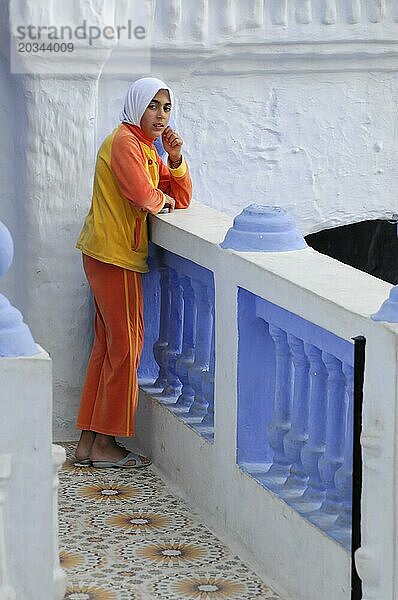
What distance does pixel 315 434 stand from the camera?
15.8ft

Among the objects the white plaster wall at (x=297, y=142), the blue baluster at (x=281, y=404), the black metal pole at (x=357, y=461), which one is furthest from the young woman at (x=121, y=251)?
the black metal pole at (x=357, y=461)

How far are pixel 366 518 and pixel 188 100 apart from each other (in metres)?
3.57

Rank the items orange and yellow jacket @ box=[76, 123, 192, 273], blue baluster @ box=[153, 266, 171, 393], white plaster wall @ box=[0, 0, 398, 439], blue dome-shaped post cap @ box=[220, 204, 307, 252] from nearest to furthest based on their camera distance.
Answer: blue dome-shaped post cap @ box=[220, 204, 307, 252]
orange and yellow jacket @ box=[76, 123, 192, 273]
blue baluster @ box=[153, 266, 171, 393]
white plaster wall @ box=[0, 0, 398, 439]

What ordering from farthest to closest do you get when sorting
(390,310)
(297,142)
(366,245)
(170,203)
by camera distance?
(366,245), (297,142), (170,203), (390,310)

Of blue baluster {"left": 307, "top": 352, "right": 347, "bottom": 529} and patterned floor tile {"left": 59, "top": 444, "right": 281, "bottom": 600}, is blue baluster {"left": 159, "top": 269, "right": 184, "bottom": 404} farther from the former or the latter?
blue baluster {"left": 307, "top": 352, "right": 347, "bottom": 529}

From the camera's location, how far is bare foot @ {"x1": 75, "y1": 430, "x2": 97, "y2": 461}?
6508 mm

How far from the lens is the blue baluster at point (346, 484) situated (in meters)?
4.50

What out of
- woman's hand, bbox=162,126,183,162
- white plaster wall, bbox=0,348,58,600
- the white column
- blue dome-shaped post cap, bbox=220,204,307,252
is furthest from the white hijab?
the white column

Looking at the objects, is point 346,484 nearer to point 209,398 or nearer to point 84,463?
point 209,398

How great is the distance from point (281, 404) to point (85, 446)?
5.63 ft

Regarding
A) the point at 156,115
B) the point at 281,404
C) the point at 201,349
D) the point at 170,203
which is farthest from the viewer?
the point at 170,203

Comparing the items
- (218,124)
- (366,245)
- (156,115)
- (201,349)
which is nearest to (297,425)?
(201,349)

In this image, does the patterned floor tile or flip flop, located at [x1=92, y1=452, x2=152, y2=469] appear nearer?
the patterned floor tile

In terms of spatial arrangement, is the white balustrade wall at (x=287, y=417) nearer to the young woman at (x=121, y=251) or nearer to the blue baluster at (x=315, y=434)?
the blue baluster at (x=315, y=434)
